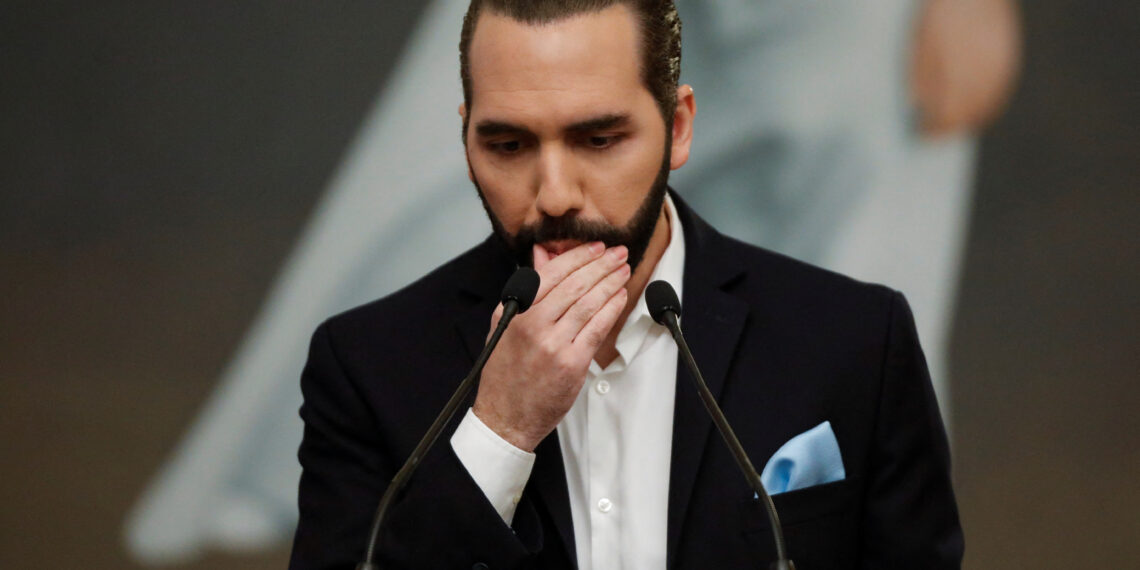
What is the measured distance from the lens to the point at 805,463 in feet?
5.48

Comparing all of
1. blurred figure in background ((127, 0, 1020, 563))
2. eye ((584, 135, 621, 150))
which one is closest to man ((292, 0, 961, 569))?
eye ((584, 135, 621, 150))

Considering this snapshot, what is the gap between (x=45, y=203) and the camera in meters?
2.82

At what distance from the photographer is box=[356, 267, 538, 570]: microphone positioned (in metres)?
1.24

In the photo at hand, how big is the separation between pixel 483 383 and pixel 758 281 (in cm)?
53

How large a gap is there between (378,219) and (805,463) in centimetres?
138

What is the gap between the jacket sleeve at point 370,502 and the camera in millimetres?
1507

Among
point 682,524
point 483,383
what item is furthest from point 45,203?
point 682,524

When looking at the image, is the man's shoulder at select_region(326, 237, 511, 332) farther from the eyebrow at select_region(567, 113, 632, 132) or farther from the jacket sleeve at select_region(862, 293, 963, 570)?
the jacket sleeve at select_region(862, 293, 963, 570)

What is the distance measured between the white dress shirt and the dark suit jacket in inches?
1.9

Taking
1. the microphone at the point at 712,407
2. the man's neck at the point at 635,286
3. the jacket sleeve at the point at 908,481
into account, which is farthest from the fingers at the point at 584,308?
the jacket sleeve at the point at 908,481

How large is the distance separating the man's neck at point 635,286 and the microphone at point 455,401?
1.19ft

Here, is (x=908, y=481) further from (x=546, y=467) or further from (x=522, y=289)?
(x=522, y=289)

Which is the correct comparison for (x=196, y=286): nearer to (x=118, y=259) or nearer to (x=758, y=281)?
(x=118, y=259)

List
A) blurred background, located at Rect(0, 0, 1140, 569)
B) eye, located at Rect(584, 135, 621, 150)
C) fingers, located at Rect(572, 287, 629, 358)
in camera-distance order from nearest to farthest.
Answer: fingers, located at Rect(572, 287, 629, 358) → eye, located at Rect(584, 135, 621, 150) → blurred background, located at Rect(0, 0, 1140, 569)
